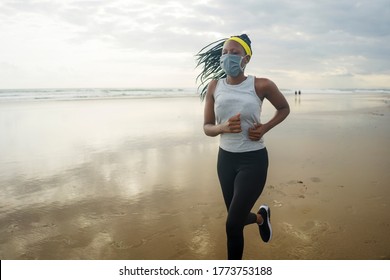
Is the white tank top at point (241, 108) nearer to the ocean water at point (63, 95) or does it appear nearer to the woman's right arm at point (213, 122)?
the woman's right arm at point (213, 122)

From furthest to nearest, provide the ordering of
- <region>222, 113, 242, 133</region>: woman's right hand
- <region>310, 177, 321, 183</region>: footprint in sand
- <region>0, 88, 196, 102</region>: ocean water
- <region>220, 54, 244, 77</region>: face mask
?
<region>0, 88, 196, 102</region>: ocean water
<region>310, 177, 321, 183</region>: footprint in sand
<region>220, 54, 244, 77</region>: face mask
<region>222, 113, 242, 133</region>: woman's right hand

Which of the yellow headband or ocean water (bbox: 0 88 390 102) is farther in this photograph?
ocean water (bbox: 0 88 390 102)

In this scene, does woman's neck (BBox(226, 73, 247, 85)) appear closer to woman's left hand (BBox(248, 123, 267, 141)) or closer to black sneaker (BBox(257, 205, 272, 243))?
woman's left hand (BBox(248, 123, 267, 141))

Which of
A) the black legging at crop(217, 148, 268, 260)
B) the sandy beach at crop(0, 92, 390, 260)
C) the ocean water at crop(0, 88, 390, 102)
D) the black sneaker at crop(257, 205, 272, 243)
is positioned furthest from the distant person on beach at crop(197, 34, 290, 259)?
the ocean water at crop(0, 88, 390, 102)

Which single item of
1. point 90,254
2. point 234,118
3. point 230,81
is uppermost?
point 230,81

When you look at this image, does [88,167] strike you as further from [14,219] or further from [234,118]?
[234,118]

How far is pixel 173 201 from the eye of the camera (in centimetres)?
526

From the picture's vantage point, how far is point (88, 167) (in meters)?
7.24

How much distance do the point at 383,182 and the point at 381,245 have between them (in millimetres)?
2623

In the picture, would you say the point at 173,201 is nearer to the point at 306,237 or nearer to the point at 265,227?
the point at 265,227

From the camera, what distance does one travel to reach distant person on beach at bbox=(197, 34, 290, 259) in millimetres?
3037

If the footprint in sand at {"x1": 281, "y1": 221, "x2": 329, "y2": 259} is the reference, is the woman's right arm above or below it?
above

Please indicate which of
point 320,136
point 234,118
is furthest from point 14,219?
point 320,136

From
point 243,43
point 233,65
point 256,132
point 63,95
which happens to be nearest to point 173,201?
point 256,132
